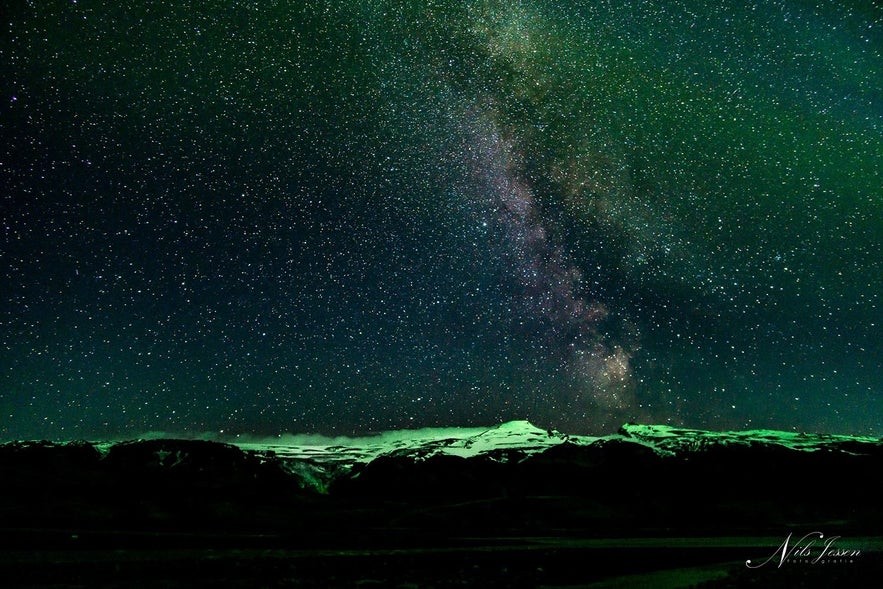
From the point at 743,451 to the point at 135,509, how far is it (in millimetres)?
135041

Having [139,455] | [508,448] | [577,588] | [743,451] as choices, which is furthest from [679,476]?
[139,455]

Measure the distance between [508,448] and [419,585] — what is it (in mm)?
149589

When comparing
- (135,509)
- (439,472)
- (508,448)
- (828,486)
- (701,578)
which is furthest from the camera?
(508,448)

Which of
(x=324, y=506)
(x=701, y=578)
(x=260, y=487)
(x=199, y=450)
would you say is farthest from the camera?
(x=199, y=450)

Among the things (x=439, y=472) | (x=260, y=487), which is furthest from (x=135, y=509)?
(x=439, y=472)

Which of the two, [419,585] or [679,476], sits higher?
[419,585]

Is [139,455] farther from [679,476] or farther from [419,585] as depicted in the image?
[419,585]

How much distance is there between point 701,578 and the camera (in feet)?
49.0

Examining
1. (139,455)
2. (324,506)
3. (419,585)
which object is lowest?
(324,506)

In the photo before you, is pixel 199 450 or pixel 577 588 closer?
pixel 577 588

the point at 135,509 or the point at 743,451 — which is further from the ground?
the point at 743,451

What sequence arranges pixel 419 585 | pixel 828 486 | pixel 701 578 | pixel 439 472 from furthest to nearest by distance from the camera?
pixel 439 472
pixel 828 486
pixel 701 578
pixel 419 585

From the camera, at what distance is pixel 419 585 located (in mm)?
13391

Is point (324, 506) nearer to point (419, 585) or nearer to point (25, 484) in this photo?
point (25, 484)
